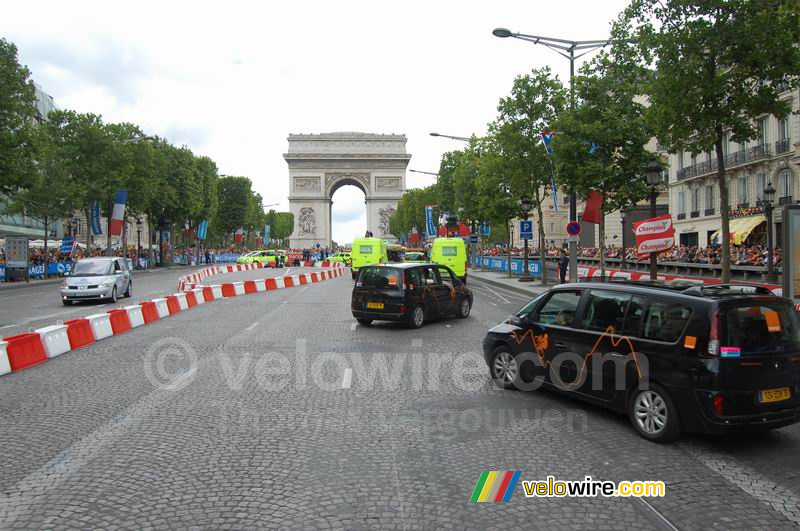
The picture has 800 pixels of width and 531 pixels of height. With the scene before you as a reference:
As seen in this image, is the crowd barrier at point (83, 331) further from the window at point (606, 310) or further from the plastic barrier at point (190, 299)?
the window at point (606, 310)

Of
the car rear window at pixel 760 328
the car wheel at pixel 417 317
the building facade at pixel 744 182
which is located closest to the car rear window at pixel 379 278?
the car wheel at pixel 417 317

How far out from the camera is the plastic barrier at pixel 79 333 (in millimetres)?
11859

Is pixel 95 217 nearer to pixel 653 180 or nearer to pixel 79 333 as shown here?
pixel 79 333

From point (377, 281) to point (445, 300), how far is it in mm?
1906

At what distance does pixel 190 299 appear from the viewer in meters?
20.9

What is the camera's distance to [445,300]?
15.7 metres

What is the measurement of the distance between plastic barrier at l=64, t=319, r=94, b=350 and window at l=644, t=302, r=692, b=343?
32.1 feet

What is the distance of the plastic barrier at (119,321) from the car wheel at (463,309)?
7.59 metres

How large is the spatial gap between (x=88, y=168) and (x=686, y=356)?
1807 inches

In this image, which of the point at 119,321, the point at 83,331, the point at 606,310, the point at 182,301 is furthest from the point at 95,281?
the point at 606,310

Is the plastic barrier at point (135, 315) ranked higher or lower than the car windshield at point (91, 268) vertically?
lower

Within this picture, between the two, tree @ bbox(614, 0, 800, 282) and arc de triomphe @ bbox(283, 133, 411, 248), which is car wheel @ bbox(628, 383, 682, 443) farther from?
arc de triomphe @ bbox(283, 133, 411, 248)

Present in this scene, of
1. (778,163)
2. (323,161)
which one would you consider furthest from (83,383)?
(323,161)

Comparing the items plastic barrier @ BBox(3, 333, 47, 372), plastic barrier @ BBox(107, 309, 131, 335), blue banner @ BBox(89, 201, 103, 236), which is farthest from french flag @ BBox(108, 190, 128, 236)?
plastic barrier @ BBox(3, 333, 47, 372)
